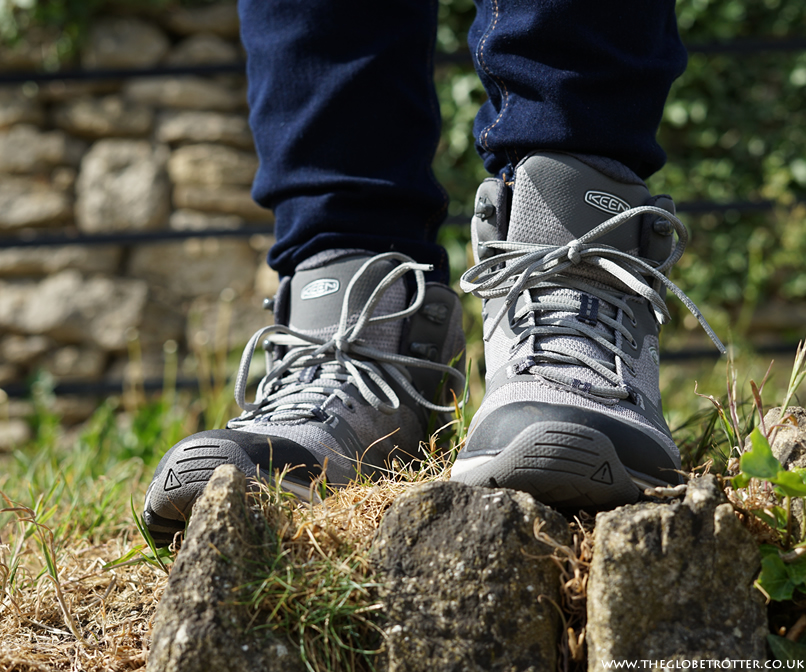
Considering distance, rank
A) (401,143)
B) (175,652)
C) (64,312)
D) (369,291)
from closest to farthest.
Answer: (175,652) < (369,291) < (401,143) < (64,312)

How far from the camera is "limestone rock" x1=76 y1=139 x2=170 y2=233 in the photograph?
3252mm

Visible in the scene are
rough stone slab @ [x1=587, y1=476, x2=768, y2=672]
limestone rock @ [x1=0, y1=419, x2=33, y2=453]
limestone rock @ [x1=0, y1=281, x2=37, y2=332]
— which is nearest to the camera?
rough stone slab @ [x1=587, y1=476, x2=768, y2=672]

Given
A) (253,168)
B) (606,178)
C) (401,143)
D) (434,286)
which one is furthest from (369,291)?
(253,168)

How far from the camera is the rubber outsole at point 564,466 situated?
779 millimetres

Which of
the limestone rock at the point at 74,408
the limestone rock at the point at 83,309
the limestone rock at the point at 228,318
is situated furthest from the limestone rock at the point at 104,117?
the limestone rock at the point at 74,408

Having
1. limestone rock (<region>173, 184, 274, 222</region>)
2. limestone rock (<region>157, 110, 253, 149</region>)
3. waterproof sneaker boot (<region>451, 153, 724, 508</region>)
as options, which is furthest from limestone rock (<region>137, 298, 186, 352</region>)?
waterproof sneaker boot (<region>451, 153, 724, 508</region>)

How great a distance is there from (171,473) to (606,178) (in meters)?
0.71

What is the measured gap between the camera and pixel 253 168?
3.32 meters

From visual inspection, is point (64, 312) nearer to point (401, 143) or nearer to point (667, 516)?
point (401, 143)

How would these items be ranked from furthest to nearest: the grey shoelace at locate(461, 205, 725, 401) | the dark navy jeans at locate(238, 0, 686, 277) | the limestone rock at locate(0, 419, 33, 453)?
the limestone rock at locate(0, 419, 33, 453)
the dark navy jeans at locate(238, 0, 686, 277)
the grey shoelace at locate(461, 205, 725, 401)

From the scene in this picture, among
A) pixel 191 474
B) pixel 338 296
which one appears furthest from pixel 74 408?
pixel 191 474

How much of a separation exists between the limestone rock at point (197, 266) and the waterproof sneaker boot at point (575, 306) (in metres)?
2.36

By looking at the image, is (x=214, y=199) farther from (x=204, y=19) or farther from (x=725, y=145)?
(x=725, y=145)

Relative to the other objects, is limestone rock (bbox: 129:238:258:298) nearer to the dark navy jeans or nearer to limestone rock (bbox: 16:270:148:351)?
limestone rock (bbox: 16:270:148:351)
